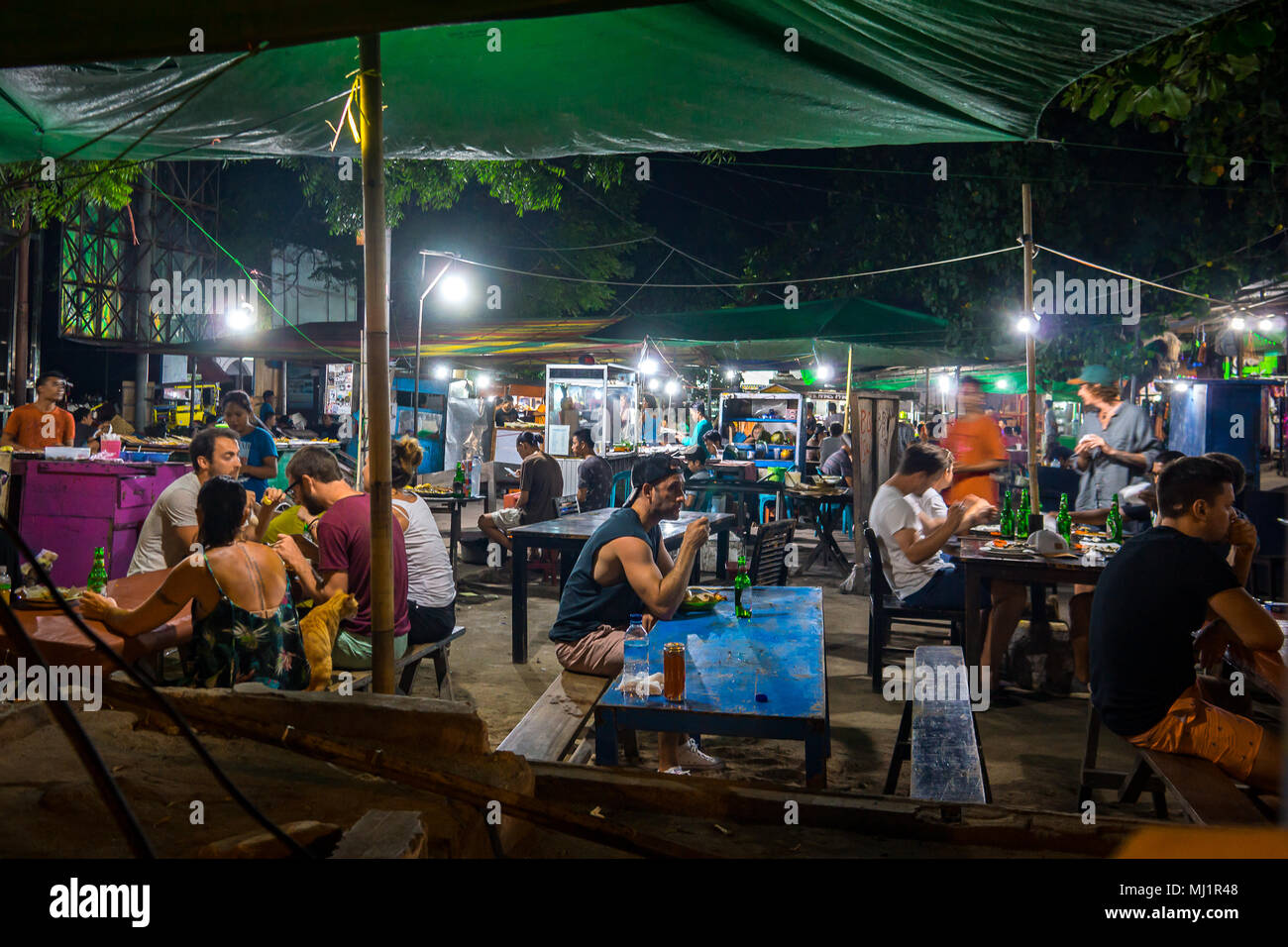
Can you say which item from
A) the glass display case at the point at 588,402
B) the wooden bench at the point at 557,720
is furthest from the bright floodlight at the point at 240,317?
the wooden bench at the point at 557,720

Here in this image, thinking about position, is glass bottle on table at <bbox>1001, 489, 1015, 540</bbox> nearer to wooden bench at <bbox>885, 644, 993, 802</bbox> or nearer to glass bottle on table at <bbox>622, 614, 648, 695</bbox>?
wooden bench at <bbox>885, 644, 993, 802</bbox>

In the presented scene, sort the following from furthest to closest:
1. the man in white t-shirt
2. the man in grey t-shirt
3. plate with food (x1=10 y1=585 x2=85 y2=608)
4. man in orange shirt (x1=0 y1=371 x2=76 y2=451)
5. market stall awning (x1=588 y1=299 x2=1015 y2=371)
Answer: market stall awning (x1=588 y1=299 x2=1015 y2=371) → man in orange shirt (x1=0 y1=371 x2=76 y2=451) → the man in white t-shirt → the man in grey t-shirt → plate with food (x1=10 y1=585 x2=85 y2=608)

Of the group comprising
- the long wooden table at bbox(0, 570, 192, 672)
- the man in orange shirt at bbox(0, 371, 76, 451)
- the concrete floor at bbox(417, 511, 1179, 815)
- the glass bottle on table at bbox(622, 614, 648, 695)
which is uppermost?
the man in orange shirt at bbox(0, 371, 76, 451)

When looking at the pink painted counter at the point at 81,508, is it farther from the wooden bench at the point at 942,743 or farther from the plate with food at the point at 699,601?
the wooden bench at the point at 942,743

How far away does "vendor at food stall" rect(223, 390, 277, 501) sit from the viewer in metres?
8.06

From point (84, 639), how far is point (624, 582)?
2.67 metres

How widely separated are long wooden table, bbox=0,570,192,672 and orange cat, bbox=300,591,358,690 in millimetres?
559

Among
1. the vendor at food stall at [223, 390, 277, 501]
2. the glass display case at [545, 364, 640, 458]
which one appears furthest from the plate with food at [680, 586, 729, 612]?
the glass display case at [545, 364, 640, 458]

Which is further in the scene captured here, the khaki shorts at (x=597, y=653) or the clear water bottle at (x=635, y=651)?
the khaki shorts at (x=597, y=653)

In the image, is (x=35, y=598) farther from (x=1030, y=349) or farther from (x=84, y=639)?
(x=1030, y=349)

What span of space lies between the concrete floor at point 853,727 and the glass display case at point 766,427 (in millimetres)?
9069

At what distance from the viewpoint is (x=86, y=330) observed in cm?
2205

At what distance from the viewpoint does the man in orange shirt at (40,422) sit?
926 centimetres

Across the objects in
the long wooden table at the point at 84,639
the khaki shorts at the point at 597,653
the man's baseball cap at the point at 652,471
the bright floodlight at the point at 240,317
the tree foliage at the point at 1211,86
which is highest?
the bright floodlight at the point at 240,317
